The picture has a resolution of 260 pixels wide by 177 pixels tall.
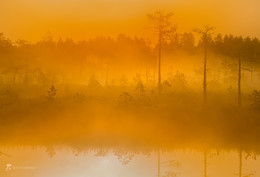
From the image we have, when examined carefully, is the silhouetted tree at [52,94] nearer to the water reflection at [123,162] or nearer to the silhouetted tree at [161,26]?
the water reflection at [123,162]

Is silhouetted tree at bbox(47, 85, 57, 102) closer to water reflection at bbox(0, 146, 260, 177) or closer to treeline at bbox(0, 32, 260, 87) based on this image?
treeline at bbox(0, 32, 260, 87)

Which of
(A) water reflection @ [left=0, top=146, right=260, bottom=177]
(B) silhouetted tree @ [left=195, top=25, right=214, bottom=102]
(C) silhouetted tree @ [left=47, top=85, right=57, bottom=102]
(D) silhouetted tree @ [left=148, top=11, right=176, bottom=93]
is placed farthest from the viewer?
(B) silhouetted tree @ [left=195, top=25, right=214, bottom=102]

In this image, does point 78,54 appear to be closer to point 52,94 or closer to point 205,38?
point 52,94

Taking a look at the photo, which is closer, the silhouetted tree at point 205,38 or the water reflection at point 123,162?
the water reflection at point 123,162

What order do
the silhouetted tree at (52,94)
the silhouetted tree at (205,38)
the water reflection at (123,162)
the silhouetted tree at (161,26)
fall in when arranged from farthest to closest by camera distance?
the silhouetted tree at (205,38), the silhouetted tree at (52,94), the silhouetted tree at (161,26), the water reflection at (123,162)

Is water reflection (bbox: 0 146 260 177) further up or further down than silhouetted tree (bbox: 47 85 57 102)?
further down

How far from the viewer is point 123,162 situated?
29.4ft

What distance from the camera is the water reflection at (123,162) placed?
8.37 metres

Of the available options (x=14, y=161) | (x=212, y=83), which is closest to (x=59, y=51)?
(x=14, y=161)

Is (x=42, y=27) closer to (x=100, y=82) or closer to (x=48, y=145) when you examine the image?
(x=100, y=82)

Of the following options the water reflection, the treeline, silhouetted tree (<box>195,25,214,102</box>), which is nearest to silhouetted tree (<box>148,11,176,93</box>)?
the treeline

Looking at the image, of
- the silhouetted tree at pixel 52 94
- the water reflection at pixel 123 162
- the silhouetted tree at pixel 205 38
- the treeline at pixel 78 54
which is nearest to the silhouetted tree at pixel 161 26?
the treeline at pixel 78 54

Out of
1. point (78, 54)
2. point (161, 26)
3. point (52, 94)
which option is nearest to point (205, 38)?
point (161, 26)

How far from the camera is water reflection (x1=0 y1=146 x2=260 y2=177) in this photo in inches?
329
